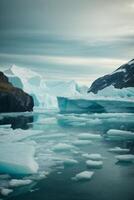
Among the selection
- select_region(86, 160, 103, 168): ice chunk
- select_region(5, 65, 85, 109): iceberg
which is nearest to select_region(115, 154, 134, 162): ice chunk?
select_region(86, 160, 103, 168): ice chunk

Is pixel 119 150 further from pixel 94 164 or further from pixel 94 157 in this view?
pixel 94 164

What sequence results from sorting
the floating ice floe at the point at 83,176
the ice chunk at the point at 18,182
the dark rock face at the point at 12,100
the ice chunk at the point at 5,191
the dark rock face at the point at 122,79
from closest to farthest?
the ice chunk at the point at 5,191 → the ice chunk at the point at 18,182 → the floating ice floe at the point at 83,176 → the dark rock face at the point at 12,100 → the dark rock face at the point at 122,79

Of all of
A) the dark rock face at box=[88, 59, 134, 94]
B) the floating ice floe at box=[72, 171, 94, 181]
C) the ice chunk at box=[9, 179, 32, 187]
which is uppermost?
the dark rock face at box=[88, 59, 134, 94]

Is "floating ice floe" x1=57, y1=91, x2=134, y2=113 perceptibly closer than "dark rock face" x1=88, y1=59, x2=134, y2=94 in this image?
Yes

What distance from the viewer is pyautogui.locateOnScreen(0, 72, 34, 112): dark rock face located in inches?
1682

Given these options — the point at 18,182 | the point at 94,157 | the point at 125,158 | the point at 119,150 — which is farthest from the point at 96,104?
the point at 18,182

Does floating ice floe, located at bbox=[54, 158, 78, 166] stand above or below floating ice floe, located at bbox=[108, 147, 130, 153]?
above

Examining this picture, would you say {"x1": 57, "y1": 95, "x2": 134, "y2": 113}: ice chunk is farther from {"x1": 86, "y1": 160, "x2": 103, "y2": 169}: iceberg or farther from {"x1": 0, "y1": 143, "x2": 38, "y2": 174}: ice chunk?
{"x1": 0, "y1": 143, "x2": 38, "y2": 174}: ice chunk

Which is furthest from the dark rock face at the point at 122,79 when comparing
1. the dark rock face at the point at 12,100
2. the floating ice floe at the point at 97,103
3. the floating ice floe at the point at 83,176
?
the floating ice floe at the point at 83,176

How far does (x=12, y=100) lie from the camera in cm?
4369

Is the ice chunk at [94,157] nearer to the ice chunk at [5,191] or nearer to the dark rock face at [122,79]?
the ice chunk at [5,191]

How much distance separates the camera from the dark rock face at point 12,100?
140 ft

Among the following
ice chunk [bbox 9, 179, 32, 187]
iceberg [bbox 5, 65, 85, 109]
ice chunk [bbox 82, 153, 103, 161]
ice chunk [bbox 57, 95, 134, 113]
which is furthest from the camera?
iceberg [bbox 5, 65, 85, 109]

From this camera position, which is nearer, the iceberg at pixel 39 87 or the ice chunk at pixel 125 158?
the ice chunk at pixel 125 158
